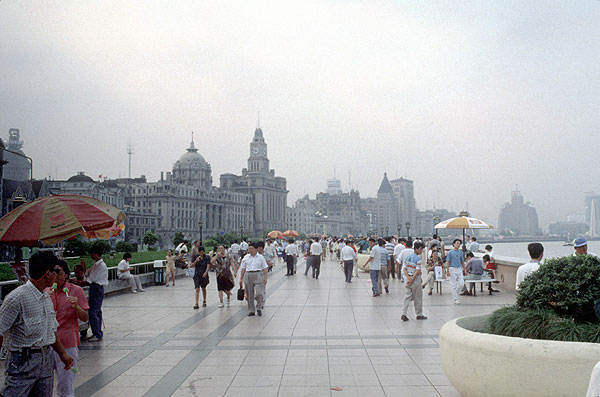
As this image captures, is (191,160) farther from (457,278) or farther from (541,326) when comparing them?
(541,326)

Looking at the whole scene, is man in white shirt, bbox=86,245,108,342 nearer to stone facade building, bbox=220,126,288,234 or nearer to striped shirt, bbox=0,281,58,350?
striped shirt, bbox=0,281,58,350

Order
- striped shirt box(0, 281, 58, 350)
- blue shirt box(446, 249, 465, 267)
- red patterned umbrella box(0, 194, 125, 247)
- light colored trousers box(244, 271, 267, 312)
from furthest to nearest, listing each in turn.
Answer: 1. blue shirt box(446, 249, 465, 267)
2. light colored trousers box(244, 271, 267, 312)
3. red patterned umbrella box(0, 194, 125, 247)
4. striped shirt box(0, 281, 58, 350)

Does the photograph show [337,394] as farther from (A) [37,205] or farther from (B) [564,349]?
(A) [37,205]

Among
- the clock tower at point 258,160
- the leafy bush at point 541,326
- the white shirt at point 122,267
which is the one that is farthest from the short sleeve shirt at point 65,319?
the clock tower at point 258,160

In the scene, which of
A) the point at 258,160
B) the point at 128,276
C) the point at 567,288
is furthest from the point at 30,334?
the point at 258,160

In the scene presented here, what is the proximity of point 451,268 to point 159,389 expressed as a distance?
10173mm

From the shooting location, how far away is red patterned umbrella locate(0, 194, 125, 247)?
782 cm

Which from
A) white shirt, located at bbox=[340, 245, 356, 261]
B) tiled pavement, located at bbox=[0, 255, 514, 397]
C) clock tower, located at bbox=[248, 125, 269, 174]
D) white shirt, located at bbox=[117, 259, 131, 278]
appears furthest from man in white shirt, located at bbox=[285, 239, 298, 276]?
clock tower, located at bbox=[248, 125, 269, 174]

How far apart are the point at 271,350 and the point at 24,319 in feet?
16.8

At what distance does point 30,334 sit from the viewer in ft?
14.8

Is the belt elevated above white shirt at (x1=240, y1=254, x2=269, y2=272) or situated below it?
below

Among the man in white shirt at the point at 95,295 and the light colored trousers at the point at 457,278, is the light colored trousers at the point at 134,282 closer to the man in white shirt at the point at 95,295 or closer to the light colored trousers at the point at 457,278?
the man in white shirt at the point at 95,295

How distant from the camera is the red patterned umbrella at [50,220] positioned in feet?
25.6

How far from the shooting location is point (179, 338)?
10164mm
